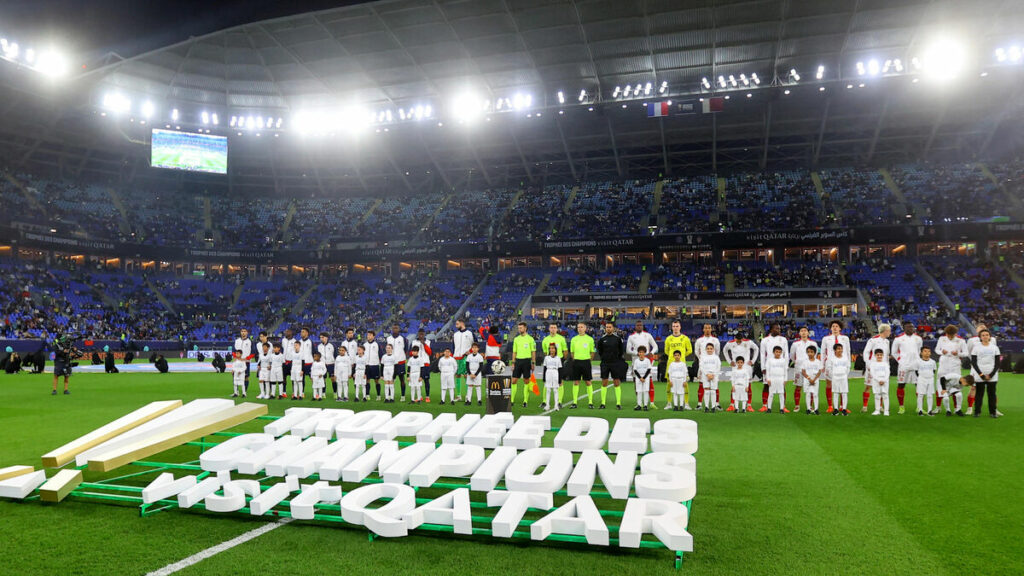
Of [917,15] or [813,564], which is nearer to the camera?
[813,564]

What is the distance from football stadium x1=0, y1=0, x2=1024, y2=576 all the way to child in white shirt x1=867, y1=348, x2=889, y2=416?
0.07m

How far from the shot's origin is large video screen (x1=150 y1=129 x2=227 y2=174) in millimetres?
42031

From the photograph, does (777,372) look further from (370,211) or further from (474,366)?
(370,211)

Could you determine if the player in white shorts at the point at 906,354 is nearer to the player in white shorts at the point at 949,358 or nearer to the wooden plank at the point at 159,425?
the player in white shorts at the point at 949,358

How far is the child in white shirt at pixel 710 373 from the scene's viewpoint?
13375 mm

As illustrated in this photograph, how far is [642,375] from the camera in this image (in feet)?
45.4

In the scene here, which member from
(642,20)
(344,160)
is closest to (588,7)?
(642,20)

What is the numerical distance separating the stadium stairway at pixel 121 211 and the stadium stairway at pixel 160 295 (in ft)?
14.2

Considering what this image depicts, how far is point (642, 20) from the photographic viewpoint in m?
31.4

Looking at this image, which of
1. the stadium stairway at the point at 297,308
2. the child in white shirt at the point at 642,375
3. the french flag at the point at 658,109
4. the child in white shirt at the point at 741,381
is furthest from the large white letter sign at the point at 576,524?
the stadium stairway at the point at 297,308

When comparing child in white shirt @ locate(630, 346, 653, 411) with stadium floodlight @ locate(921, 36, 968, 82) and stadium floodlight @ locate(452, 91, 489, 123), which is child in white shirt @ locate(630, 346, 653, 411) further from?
stadium floodlight @ locate(921, 36, 968, 82)

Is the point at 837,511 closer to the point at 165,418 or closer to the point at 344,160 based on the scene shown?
the point at 165,418

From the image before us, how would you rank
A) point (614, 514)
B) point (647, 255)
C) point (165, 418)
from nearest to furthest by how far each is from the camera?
1. point (614, 514)
2. point (165, 418)
3. point (647, 255)

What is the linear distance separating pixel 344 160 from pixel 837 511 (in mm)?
50613
